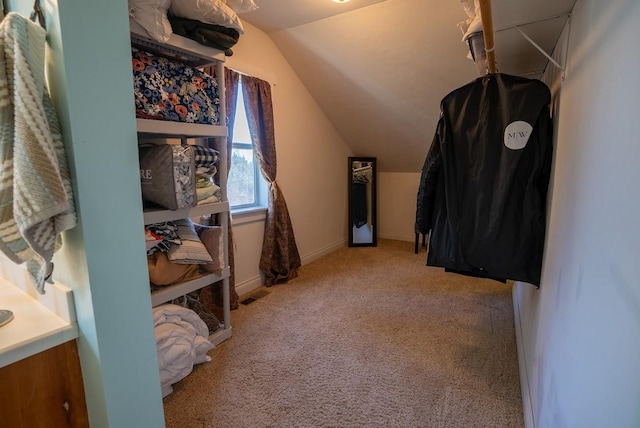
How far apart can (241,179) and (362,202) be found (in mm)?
2028

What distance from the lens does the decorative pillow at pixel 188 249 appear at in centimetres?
184

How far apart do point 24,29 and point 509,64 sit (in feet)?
7.57

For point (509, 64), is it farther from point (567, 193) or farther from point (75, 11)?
point (75, 11)

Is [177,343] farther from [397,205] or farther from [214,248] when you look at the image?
[397,205]

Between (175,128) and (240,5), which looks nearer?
(175,128)

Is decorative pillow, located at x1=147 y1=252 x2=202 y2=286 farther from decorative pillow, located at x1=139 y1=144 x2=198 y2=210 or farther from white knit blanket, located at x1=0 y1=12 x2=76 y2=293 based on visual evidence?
white knit blanket, located at x1=0 y1=12 x2=76 y2=293

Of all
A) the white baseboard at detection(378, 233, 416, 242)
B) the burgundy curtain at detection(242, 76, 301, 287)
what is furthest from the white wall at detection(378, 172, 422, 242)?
the burgundy curtain at detection(242, 76, 301, 287)

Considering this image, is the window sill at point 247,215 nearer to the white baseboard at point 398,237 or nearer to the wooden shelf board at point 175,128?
the wooden shelf board at point 175,128

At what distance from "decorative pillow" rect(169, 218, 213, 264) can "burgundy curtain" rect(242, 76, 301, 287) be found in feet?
3.76

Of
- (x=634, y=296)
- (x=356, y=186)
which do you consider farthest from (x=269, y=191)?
(x=634, y=296)

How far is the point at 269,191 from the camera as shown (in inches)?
123

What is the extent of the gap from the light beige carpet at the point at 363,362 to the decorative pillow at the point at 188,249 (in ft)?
2.08

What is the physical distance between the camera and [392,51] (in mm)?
2799

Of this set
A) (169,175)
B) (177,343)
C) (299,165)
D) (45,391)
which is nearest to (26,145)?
(45,391)
